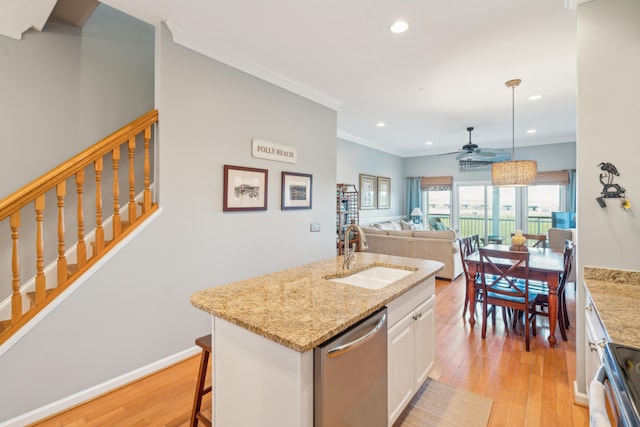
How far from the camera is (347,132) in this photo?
6062 millimetres

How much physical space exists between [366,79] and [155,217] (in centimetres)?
263

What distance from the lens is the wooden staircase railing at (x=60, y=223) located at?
6.09 feet

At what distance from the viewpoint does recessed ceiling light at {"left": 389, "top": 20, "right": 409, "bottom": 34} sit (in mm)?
2348

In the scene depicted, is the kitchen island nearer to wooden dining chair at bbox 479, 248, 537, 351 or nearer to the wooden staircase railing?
the wooden staircase railing

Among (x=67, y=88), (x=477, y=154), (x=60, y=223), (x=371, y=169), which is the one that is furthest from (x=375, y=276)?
(x=371, y=169)

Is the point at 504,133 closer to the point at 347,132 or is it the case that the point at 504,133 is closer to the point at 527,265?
the point at 347,132

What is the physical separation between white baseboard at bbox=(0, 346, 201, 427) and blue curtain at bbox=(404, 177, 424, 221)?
7025mm

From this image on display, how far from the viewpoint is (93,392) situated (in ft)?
6.98

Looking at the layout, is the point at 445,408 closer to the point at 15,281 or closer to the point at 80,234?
the point at 80,234

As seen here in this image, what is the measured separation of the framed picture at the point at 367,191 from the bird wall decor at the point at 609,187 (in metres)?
4.96

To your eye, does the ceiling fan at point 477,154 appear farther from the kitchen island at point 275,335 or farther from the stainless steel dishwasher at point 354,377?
the stainless steel dishwasher at point 354,377

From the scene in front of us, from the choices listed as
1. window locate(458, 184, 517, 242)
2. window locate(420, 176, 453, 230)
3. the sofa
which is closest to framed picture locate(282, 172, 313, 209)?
the sofa

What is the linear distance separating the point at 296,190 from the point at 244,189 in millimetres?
737

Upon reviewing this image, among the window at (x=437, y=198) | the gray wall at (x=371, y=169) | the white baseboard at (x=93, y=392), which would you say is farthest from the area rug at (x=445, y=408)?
the window at (x=437, y=198)
